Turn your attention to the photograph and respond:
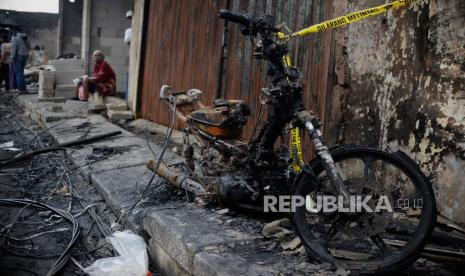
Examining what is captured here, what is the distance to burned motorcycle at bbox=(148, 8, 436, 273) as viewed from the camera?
2.93 metres

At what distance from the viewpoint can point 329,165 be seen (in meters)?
3.01

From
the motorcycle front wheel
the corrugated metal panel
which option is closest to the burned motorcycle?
the motorcycle front wheel

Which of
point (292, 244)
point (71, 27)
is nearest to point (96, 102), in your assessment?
point (292, 244)

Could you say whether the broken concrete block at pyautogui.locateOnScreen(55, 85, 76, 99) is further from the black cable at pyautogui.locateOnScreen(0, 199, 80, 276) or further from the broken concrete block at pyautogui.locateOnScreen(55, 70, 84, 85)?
the black cable at pyautogui.locateOnScreen(0, 199, 80, 276)

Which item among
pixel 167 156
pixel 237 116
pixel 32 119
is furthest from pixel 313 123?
pixel 32 119

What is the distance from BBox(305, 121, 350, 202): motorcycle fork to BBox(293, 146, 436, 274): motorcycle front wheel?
0.06 metres

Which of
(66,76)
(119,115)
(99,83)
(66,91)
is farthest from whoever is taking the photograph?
(66,76)

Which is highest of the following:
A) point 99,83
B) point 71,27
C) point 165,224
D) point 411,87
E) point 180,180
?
point 71,27

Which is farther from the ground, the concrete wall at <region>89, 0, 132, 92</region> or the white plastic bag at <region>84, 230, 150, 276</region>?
the concrete wall at <region>89, 0, 132, 92</region>

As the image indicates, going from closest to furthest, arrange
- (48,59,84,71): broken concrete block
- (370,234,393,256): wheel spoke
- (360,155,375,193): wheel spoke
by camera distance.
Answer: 1. (370,234,393,256): wheel spoke
2. (360,155,375,193): wheel spoke
3. (48,59,84,71): broken concrete block

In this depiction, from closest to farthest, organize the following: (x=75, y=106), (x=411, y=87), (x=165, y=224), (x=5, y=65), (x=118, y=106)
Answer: (x=165, y=224)
(x=411, y=87)
(x=118, y=106)
(x=75, y=106)
(x=5, y=65)

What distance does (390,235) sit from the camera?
10.7ft

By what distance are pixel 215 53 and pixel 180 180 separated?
10.5ft

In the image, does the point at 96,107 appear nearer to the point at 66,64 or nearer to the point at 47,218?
the point at 66,64
